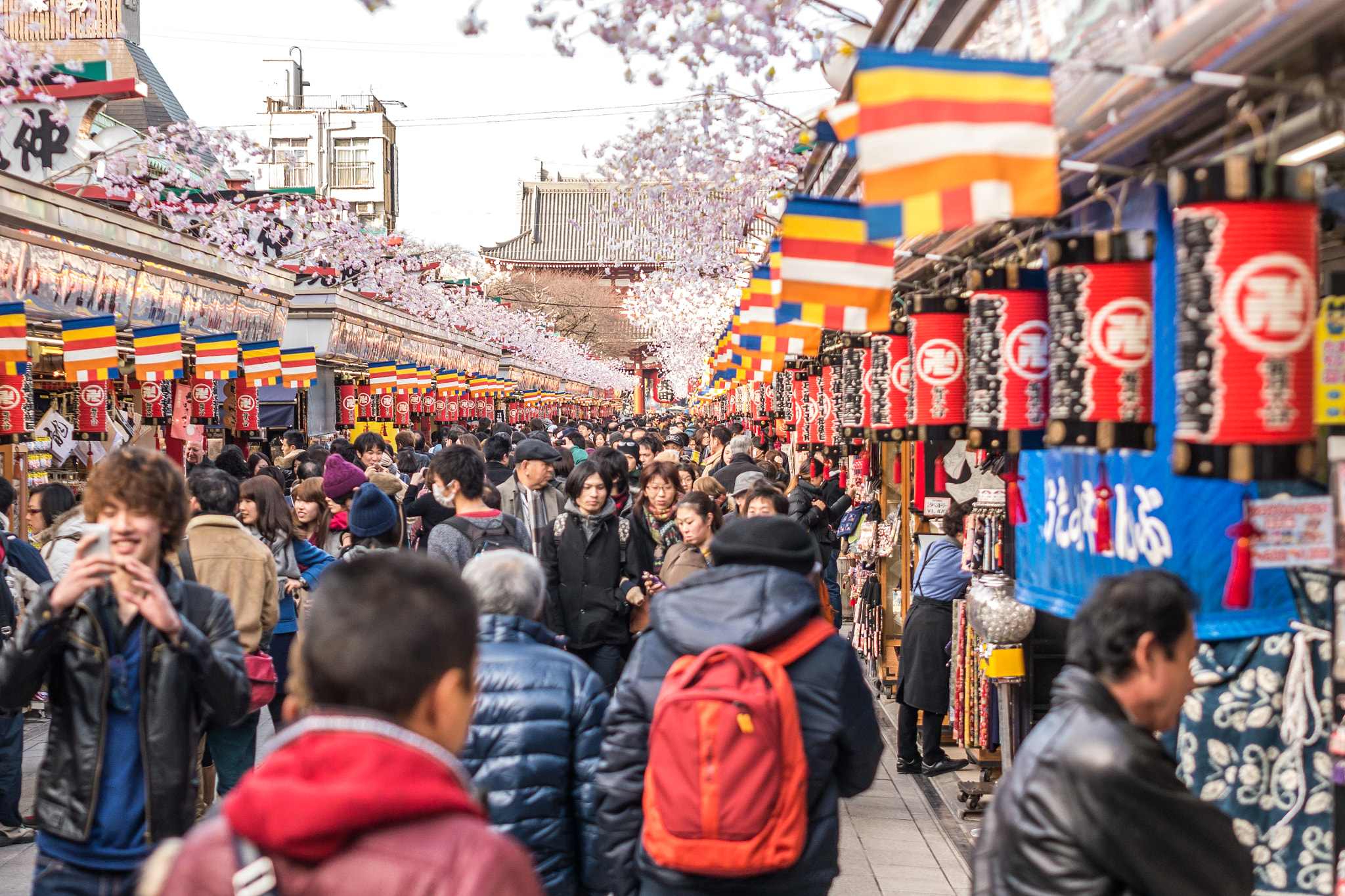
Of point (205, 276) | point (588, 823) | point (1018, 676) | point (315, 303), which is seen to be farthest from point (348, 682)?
point (315, 303)

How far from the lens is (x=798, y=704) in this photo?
3.18 meters

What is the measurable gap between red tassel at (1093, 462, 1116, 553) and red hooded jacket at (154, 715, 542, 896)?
2.71 m

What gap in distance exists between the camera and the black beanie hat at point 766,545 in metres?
3.34

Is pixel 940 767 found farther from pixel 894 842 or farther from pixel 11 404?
pixel 11 404

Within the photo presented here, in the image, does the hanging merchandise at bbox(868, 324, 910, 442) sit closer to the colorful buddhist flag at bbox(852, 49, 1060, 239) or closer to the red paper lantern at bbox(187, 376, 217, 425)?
the colorful buddhist flag at bbox(852, 49, 1060, 239)

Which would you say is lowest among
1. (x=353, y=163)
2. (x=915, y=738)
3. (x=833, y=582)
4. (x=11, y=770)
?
(x=915, y=738)

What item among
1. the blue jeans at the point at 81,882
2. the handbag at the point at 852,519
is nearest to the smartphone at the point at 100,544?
the blue jeans at the point at 81,882

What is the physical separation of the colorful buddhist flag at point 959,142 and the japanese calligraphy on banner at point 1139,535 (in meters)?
1.05

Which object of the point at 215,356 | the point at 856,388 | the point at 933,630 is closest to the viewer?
the point at 933,630

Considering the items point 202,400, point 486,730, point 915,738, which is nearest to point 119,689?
point 486,730

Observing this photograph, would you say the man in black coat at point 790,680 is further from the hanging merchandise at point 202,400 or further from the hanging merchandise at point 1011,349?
the hanging merchandise at point 202,400

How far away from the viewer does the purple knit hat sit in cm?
799

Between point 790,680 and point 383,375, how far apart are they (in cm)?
2065

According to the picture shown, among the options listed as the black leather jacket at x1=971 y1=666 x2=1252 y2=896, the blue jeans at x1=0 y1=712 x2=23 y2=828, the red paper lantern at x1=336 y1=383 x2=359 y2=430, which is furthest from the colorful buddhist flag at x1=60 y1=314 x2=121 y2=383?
the red paper lantern at x1=336 y1=383 x2=359 y2=430
